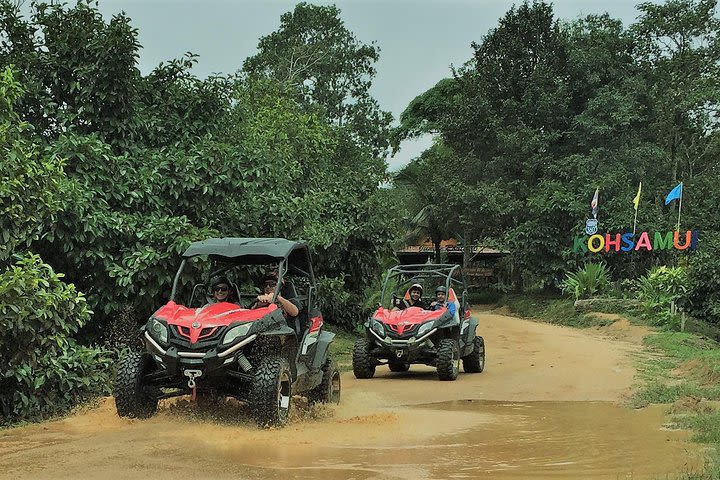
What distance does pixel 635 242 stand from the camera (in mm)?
32344

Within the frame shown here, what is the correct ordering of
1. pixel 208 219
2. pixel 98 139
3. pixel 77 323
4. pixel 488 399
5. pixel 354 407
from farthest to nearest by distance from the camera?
pixel 208 219, pixel 98 139, pixel 488 399, pixel 354 407, pixel 77 323

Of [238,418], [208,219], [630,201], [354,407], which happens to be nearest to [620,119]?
[630,201]

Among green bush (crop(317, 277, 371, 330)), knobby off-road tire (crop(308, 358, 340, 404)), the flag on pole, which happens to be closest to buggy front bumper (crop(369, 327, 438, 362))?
knobby off-road tire (crop(308, 358, 340, 404))

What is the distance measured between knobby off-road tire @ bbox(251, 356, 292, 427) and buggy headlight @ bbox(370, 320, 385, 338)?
4.94 meters

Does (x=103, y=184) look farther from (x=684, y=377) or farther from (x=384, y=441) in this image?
(x=684, y=377)

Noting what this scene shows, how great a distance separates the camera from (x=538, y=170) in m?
35.7

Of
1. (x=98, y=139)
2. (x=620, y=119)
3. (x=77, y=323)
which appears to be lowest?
(x=77, y=323)

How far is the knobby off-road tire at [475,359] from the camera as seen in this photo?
14797mm

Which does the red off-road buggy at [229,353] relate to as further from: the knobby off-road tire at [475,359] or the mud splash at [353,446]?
the knobby off-road tire at [475,359]

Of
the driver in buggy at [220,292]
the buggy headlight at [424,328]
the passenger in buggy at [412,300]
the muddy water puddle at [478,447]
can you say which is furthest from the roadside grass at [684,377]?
the driver in buggy at [220,292]

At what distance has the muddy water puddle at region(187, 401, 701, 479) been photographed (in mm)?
6938

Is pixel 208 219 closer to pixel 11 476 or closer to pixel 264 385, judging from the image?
pixel 264 385

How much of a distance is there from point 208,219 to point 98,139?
6.88 feet

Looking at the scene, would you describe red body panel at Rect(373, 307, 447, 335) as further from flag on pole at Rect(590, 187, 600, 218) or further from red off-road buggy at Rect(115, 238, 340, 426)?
flag on pole at Rect(590, 187, 600, 218)
